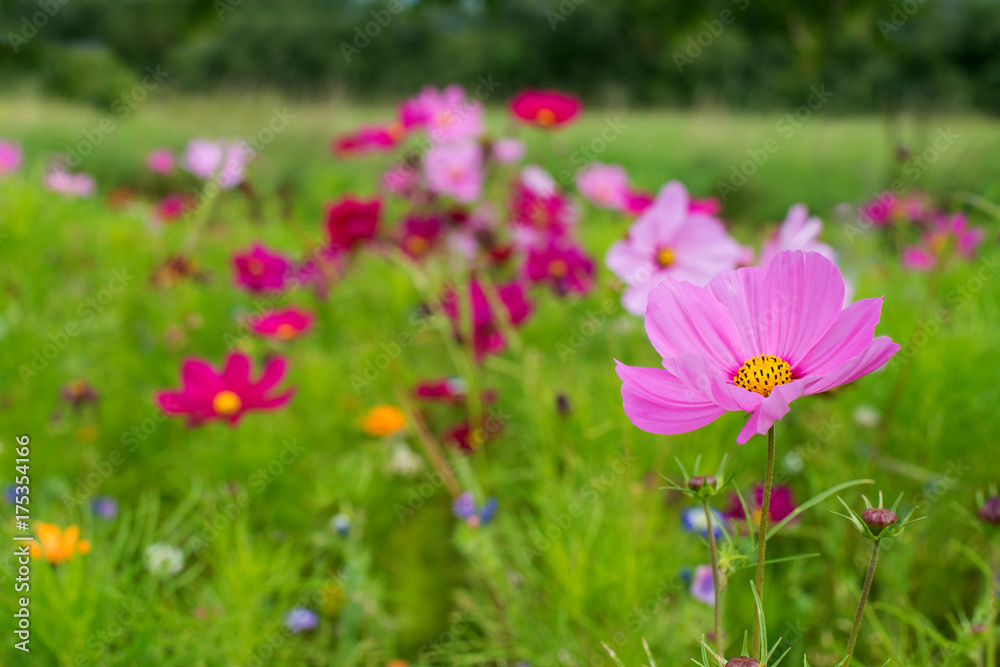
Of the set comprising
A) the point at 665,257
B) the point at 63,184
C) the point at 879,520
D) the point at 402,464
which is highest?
the point at 879,520

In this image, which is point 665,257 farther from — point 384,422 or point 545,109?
point 545,109

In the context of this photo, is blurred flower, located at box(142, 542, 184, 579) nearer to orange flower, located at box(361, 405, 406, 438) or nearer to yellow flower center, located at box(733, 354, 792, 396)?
orange flower, located at box(361, 405, 406, 438)

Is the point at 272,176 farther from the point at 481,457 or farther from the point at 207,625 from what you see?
the point at 207,625

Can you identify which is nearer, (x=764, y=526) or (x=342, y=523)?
(x=764, y=526)

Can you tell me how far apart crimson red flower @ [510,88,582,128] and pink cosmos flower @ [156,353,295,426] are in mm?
755

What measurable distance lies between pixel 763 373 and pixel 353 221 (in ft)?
2.68

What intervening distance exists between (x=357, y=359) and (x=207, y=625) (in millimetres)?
654

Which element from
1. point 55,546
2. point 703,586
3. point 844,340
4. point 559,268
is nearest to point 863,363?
point 844,340

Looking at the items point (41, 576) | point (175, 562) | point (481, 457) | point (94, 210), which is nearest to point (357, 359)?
point (481, 457)

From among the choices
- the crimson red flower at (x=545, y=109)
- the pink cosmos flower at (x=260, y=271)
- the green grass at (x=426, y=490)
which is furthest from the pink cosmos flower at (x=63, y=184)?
the crimson red flower at (x=545, y=109)

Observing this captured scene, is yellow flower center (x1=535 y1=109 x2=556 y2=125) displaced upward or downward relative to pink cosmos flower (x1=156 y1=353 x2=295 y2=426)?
upward

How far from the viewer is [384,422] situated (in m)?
1.05

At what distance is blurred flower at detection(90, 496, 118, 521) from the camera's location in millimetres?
865

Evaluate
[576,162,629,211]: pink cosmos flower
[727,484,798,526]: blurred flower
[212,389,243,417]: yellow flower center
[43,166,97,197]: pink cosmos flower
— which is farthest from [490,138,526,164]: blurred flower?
[43,166,97,197]: pink cosmos flower
